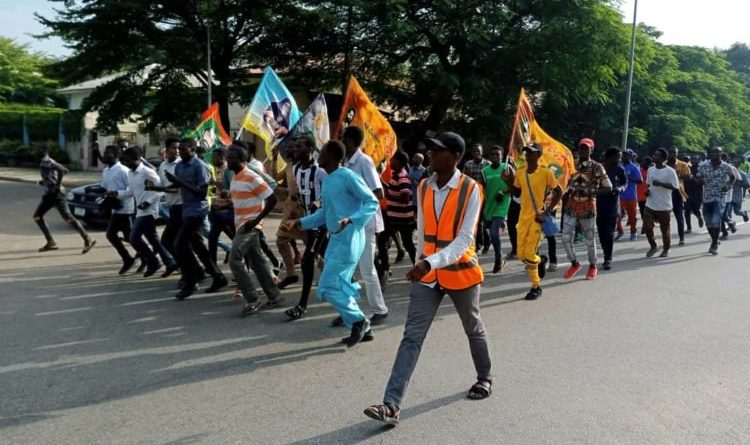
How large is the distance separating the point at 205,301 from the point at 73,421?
3309 mm

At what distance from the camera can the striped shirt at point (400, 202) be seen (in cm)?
824

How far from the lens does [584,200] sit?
8453 millimetres

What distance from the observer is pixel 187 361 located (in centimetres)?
503

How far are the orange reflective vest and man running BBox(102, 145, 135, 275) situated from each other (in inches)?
235

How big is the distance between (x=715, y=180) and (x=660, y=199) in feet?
3.23

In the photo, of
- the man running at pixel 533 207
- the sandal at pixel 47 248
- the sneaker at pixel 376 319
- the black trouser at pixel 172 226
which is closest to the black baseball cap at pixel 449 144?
the sneaker at pixel 376 319

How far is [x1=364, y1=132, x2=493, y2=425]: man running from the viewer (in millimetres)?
3814

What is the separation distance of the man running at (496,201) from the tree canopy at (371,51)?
9456 millimetres

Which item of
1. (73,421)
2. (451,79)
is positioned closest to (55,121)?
(451,79)

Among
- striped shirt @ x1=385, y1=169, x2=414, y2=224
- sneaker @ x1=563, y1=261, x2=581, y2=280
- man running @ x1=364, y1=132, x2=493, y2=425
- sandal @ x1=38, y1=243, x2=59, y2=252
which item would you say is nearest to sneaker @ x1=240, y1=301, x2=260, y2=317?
striped shirt @ x1=385, y1=169, x2=414, y2=224

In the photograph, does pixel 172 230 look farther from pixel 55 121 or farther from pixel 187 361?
pixel 55 121

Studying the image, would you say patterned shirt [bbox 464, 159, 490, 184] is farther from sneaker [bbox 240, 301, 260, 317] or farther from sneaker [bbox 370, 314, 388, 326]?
sneaker [bbox 240, 301, 260, 317]

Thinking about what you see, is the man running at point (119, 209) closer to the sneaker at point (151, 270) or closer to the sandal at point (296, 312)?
the sneaker at point (151, 270)

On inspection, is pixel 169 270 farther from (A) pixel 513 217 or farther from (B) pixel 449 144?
(B) pixel 449 144
